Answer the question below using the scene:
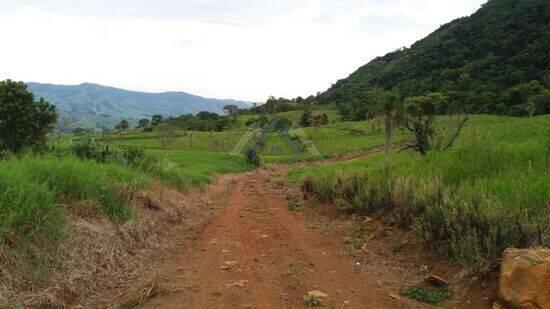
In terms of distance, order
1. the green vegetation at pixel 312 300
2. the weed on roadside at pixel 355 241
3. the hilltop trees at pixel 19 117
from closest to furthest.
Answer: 1. the green vegetation at pixel 312 300
2. the weed on roadside at pixel 355 241
3. the hilltop trees at pixel 19 117

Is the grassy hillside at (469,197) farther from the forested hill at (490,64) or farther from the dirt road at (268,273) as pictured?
the forested hill at (490,64)

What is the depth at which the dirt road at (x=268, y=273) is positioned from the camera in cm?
518

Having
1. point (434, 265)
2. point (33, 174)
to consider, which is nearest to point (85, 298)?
point (33, 174)

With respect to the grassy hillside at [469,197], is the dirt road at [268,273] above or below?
below

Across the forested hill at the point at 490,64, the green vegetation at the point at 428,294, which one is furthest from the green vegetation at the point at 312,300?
the forested hill at the point at 490,64

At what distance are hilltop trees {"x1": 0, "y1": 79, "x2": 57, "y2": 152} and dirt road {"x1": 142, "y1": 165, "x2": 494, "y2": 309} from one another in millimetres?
23768

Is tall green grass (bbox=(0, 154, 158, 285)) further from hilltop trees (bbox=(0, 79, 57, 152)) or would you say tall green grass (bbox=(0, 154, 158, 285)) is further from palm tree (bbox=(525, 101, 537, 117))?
palm tree (bbox=(525, 101, 537, 117))

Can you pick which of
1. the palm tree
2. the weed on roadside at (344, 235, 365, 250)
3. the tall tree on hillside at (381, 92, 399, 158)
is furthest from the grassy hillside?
the palm tree

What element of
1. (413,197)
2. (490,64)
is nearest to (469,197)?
(413,197)

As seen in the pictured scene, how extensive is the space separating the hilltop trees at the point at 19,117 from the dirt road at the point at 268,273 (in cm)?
2377

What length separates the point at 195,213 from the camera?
12.1 meters

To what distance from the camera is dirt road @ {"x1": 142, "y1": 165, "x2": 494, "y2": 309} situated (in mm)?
5176

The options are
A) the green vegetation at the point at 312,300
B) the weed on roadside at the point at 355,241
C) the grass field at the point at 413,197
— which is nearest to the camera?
the green vegetation at the point at 312,300

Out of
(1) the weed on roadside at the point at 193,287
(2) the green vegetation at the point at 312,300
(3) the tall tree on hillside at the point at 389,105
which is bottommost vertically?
(1) the weed on roadside at the point at 193,287
